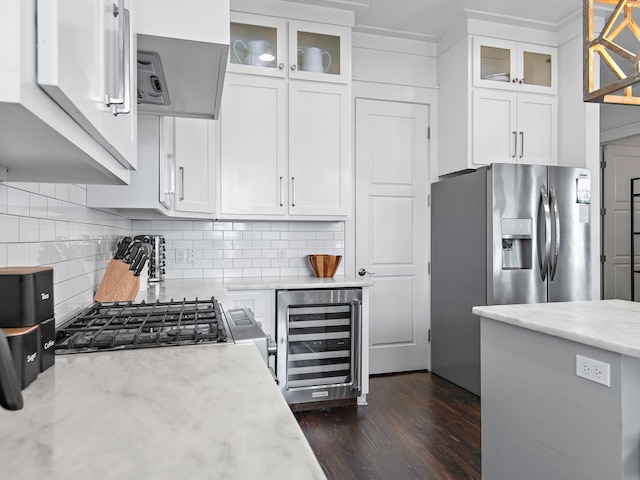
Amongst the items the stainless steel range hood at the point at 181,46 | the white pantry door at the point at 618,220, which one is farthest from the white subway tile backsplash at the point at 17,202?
the white pantry door at the point at 618,220

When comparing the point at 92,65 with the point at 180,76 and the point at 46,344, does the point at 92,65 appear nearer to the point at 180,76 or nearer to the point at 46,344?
the point at 46,344

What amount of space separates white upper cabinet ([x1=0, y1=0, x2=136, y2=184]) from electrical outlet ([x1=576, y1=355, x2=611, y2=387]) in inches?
57.7

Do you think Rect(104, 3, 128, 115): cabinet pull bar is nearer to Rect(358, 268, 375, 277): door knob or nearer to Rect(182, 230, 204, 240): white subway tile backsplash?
Rect(182, 230, 204, 240): white subway tile backsplash

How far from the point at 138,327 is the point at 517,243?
8.80ft

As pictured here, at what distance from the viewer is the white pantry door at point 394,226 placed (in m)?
3.63

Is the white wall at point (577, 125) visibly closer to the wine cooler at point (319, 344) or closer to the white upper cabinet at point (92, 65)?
the wine cooler at point (319, 344)

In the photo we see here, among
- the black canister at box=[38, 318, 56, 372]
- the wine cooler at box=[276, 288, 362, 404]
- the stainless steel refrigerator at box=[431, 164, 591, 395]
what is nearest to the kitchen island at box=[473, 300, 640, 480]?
the stainless steel refrigerator at box=[431, 164, 591, 395]

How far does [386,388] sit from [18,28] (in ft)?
10.9

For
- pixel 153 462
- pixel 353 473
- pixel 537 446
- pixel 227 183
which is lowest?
pixel 353 473

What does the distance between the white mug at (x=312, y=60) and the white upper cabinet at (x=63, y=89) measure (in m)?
2.46

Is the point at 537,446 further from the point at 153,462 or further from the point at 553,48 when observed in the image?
the point at 553,48

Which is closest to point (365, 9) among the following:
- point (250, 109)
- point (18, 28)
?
point (250, 109)

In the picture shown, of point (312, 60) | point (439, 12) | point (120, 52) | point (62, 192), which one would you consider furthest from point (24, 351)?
point (439, 12)

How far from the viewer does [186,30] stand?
1.09m
